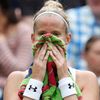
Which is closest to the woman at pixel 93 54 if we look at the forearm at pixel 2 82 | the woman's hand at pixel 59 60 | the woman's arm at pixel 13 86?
the forearm at pixel 2 82

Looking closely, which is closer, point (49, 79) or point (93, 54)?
point (49, 79)

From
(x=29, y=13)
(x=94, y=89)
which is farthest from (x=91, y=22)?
(x=94, y=89)

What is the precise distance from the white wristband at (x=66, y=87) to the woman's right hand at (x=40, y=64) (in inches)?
5.8

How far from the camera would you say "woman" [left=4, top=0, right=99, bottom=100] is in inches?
150

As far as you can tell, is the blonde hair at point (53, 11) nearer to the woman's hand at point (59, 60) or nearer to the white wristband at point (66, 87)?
the woman's hand at point (59, 60)

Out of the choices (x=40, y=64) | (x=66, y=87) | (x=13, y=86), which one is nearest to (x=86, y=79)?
(x=66, y=87)

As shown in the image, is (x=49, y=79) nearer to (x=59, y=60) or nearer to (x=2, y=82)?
(x=59, y=60)

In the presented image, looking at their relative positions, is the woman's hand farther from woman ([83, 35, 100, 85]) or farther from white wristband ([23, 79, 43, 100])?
woman ([83, 35, 100, 85])

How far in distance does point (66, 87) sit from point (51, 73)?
0.48ft

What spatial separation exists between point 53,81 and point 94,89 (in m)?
0.35

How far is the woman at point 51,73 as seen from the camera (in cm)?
380

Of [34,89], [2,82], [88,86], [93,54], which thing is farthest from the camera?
[93,54]

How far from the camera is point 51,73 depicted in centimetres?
384

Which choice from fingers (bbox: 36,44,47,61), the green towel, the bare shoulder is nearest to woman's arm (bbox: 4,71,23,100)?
the green towel
